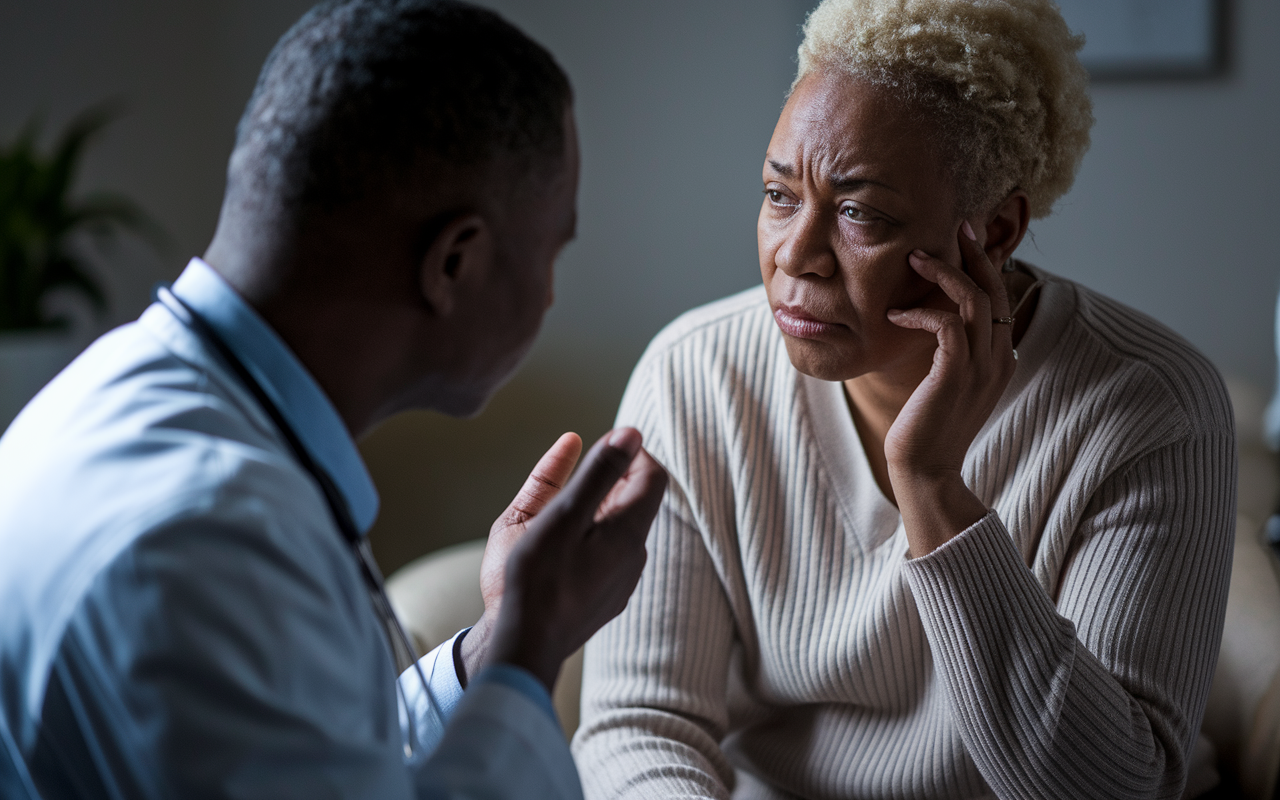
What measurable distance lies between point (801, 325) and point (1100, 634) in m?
0.46

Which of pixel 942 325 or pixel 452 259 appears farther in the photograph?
pixel 942 325

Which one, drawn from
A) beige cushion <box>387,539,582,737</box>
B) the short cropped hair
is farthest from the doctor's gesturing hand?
beige cushion <box>387,539,582,737</box>

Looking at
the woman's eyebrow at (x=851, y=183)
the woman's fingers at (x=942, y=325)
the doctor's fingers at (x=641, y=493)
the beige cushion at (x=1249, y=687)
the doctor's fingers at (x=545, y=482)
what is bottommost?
the beige cushion at (x=1249, y=687)

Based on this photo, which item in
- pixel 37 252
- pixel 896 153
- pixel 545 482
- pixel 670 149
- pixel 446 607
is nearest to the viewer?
pixel 545 482

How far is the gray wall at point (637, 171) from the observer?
85.7 inches

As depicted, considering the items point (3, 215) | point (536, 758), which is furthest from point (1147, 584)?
point (3, 215)

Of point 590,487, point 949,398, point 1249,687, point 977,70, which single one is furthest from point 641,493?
point 1249,687

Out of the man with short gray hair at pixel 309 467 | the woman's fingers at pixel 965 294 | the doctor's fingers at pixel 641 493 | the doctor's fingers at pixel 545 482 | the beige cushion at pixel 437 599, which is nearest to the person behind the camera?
the man with short gray hair at pixel 309 467

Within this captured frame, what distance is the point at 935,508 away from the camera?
1077 mm

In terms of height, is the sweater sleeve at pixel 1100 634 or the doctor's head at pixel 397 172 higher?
the doctor's head at pixel 397 172

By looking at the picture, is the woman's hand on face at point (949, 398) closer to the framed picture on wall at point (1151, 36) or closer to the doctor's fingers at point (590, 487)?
the doctor's fingers at point (590, 487)

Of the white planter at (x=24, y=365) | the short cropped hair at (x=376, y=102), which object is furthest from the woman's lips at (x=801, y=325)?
the white planter at (x=24, y=365)

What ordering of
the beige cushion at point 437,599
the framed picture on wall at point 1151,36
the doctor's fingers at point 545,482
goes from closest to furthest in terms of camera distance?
the doctor's fingers at point 545,482 → the beige cushion at point 437,599 → the framed picture on wall at point 1151,36

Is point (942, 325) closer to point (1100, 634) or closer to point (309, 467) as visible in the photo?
point (1100, 634)
